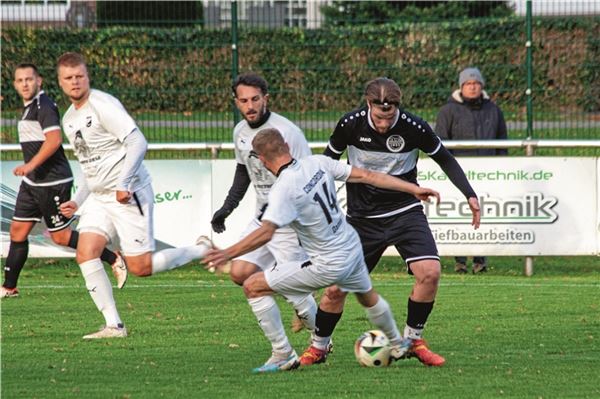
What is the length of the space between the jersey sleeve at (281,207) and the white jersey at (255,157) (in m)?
1.61

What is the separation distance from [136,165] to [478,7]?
8.67 m

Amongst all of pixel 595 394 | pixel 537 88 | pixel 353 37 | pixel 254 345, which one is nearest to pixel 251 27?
pixel 353 37

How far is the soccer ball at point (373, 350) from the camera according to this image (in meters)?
8.92

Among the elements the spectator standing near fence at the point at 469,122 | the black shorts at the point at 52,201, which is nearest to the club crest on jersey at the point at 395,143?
the black shorts at the point at 52,201

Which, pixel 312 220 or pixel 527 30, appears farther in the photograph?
pixel 527 30

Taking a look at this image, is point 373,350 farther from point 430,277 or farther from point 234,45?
point 234,45

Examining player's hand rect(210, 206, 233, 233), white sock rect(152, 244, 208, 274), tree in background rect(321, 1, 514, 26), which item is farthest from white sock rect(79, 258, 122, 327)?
tree in background rect(321, 1, 514, 26)

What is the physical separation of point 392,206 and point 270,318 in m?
1.42

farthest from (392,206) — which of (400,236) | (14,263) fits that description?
(14,263)

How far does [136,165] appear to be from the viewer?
10.1m

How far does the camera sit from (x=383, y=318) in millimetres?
8875

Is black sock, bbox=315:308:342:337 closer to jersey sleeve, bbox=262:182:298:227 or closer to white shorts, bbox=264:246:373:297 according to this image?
white shorts, bbox=264:246:373:297

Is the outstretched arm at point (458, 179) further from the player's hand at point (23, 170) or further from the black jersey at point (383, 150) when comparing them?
the player's hand at point (23, 170)

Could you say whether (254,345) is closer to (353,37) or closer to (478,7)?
(353,37)
